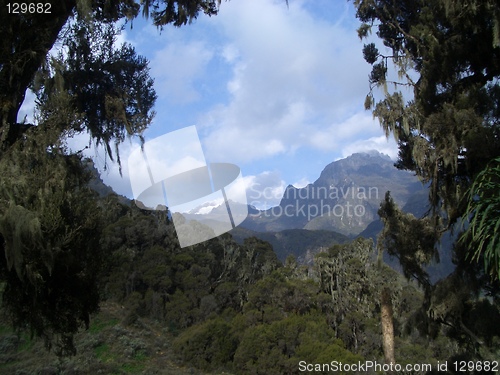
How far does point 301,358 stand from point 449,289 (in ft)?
35.5

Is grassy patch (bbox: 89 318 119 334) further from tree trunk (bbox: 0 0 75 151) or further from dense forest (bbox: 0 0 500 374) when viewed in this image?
tree trunk (bbox: 0 0 75 151)

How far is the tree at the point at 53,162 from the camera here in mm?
5789

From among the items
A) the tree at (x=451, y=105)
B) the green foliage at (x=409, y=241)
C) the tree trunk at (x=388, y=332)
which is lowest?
the tree trunk at (x=388, y=332)

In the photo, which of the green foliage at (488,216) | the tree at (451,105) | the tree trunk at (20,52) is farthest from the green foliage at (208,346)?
the green foliage at (488,216)

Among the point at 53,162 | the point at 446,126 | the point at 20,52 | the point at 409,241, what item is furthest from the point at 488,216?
the point at 20,52

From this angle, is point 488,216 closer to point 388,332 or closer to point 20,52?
point 20,52

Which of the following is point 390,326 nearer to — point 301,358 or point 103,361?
point 301,358

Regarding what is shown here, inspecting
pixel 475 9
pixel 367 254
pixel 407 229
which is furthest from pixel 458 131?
pixel 367 254

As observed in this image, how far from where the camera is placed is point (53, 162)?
260 inches

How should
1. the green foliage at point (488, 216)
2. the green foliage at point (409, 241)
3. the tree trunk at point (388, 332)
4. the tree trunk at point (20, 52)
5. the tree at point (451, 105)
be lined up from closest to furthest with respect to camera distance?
the green foliage at point (488, 216)
the tree trunk at point (20, 52)
the tree at point (451, 105)
the green foliage at point (409, 241)
the tree trunk at point (388, 332)

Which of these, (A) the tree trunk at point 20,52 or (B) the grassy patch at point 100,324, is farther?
(B) the grassy patch at point 100,324

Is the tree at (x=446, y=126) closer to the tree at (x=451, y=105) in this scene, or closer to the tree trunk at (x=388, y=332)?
the tree at (x=451, y=105)

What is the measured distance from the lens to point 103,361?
17.9 meters

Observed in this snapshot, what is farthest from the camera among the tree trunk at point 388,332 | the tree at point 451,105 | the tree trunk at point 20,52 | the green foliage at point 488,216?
the tree trunk at point 388,332
